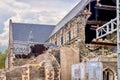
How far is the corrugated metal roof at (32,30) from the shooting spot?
51.8m

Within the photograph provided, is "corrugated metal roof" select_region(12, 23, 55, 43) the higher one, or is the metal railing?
"corrugated metal roof" select_region(12, 23, 55, 43)

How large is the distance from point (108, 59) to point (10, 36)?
81.6 feet

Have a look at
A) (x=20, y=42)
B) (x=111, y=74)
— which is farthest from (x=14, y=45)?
(x=111, y=74)

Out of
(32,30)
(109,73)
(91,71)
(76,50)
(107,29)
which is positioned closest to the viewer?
(107,29)

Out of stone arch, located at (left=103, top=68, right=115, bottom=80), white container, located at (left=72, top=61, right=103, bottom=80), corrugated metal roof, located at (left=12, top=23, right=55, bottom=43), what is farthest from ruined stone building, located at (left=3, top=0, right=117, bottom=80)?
corrugated metal roof, located at (left=12, top=23, right=55, bottom=43)

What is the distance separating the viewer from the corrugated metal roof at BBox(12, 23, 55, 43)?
51.8 m

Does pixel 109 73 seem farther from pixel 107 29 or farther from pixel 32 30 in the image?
pixel 32 30

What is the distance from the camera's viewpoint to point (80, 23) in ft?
122

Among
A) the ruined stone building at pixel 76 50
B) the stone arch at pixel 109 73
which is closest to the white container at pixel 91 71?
the ruined stone building at pixel 76 50

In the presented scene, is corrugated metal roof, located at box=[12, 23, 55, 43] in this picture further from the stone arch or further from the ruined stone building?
the stone arch

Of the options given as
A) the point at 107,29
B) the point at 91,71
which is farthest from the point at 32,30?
the point at 107,29

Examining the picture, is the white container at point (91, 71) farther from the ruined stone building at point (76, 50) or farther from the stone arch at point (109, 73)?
the stone arch at point (109, 73)

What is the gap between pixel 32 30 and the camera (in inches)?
2137

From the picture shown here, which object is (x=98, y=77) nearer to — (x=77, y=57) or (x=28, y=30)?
(x=77, y=57)
